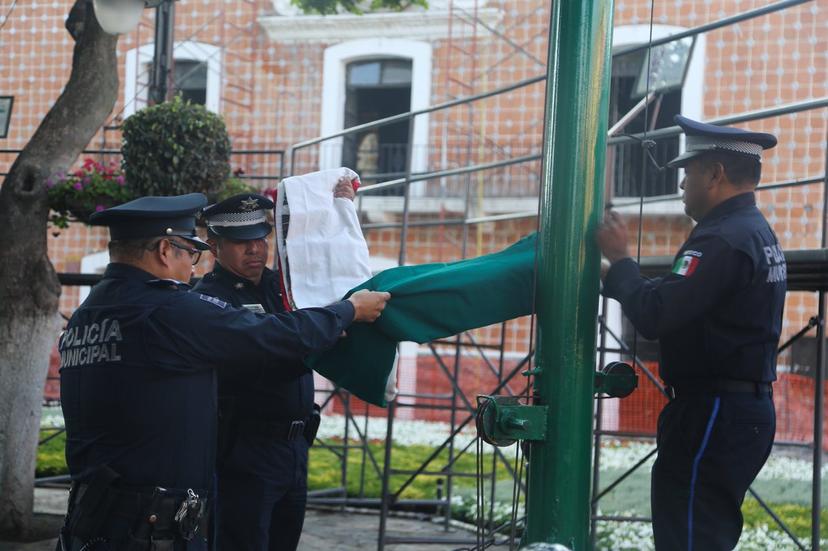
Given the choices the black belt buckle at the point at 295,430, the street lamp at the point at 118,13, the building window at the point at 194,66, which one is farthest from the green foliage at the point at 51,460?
the building window at the point at 194,66

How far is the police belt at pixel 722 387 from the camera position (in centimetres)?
354

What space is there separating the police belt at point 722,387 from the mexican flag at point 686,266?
1.31ft

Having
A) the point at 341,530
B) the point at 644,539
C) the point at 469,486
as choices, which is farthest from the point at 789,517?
the point at 341,530

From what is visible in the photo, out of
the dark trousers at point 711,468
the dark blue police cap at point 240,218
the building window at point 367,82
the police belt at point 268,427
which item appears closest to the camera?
the dark trousers at point 711,468

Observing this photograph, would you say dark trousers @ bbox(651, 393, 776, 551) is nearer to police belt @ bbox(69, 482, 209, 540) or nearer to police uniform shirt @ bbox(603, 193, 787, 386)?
police uniform shirt @ bbox(603, 193, 787, 386)

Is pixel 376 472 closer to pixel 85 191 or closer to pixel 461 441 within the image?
pixel 461 441

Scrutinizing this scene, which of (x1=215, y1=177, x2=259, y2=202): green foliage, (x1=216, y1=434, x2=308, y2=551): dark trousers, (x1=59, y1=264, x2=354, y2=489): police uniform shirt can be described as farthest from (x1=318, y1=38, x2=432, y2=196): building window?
(x1=59, y1=264, x2=354, y2=489): police uniform shirt

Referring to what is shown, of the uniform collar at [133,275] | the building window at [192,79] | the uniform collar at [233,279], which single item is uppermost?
the building window at [192,79]

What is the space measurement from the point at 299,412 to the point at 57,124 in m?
4.22

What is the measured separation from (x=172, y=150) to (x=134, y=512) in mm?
5095

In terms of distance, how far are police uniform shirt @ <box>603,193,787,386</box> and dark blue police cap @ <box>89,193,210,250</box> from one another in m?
1.52

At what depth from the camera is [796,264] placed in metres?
4.96

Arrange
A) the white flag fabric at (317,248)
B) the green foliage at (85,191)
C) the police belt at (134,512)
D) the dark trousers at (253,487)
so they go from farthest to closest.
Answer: the green foliage at (85,191)
the dark trousers at (253,487)
the white flag fabric at (317,248)
the police belt at (134,512)

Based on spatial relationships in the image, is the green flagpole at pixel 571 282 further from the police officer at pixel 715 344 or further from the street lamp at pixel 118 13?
the street lamp at pixel 118 13
